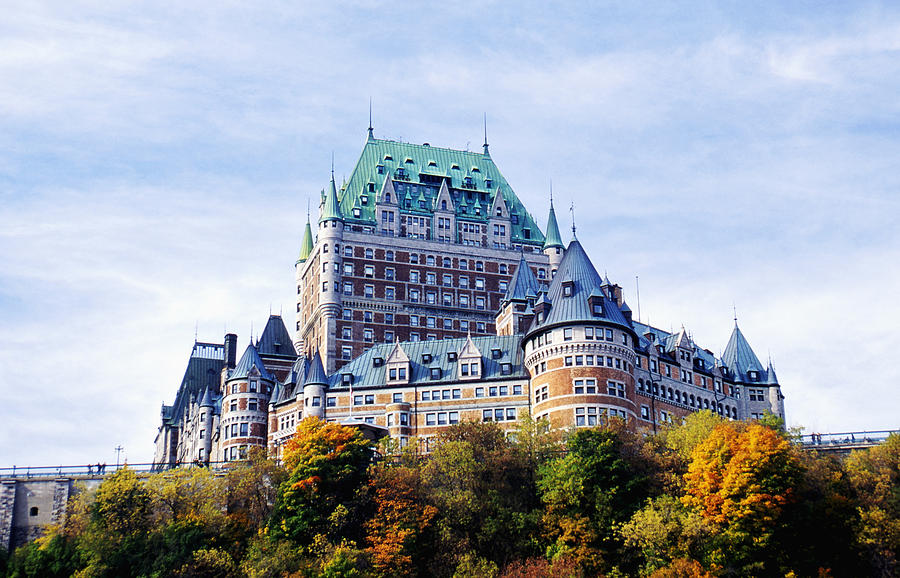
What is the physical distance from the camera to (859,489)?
9619cm

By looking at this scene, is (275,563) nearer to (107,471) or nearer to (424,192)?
(107,471)

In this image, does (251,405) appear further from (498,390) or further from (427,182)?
(427,182)

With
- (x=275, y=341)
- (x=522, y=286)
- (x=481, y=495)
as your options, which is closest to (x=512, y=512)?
(x=481, y=495)

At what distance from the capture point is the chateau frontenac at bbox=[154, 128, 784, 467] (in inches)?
4550

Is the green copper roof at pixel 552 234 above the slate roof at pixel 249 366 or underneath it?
above

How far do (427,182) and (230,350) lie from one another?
3232cm

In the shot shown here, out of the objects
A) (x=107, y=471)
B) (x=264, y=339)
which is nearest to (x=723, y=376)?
(x=264, y=339)

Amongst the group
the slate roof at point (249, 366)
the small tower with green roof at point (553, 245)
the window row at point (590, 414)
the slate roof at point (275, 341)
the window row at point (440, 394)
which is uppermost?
the small tower with green roof at point (553, 245)

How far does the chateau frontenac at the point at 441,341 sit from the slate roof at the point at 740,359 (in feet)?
0.54

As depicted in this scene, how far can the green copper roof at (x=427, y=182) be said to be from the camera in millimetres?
153125

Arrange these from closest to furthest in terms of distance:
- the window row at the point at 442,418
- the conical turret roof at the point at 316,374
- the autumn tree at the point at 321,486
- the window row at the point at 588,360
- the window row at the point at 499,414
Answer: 1. the autumn tree at the point at 321,486
2. the window row at the point at 588,360
3. the window row at the point at 499,414
4. the window row at the point at 442,418
5. the conical turret roof at the point at 316,374

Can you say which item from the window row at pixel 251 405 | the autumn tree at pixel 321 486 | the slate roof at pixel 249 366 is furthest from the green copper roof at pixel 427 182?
the autumn tree at pixel 321 486

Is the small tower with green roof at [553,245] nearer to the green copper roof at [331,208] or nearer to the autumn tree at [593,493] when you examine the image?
the green copper roof at [331,208]

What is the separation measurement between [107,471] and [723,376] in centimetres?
6355
